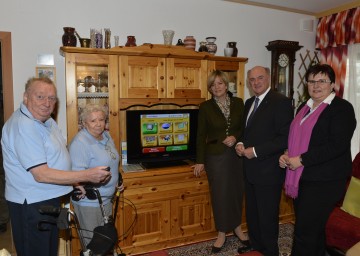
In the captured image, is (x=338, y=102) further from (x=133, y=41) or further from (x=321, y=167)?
(x=133, y=41)

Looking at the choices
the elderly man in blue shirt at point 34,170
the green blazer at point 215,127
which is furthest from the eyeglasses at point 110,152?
the green blazer at point 215,127

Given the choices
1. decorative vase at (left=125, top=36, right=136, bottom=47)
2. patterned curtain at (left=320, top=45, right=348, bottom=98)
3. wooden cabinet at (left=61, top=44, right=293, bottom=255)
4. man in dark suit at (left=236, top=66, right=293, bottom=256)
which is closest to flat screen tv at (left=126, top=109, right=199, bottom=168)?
wooden cabinet at (left=61, top=44, right=293, bottom=255)

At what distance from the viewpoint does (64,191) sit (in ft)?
5.84

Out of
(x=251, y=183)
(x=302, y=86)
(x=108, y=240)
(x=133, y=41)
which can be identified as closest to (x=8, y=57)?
(x=133, y=41)

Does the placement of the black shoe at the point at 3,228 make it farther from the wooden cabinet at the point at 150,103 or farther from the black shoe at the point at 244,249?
the black shoe at the point at 244,249

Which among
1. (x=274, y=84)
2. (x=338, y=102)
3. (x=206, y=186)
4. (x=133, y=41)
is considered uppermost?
(x=133, y=41)

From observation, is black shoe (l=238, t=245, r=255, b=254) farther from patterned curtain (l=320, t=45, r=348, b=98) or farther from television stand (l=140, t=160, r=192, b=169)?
patterned curtain (l=320, t=45, r=348, b=98)

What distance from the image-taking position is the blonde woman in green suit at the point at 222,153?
259 centimetres

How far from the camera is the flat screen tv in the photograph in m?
2.78

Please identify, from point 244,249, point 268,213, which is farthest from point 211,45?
point 244,249

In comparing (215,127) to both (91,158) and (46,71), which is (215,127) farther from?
(46,71)

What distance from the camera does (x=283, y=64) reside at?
361 centimetres

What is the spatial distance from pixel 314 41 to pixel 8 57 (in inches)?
140

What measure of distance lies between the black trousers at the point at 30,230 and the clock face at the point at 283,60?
293 cm
